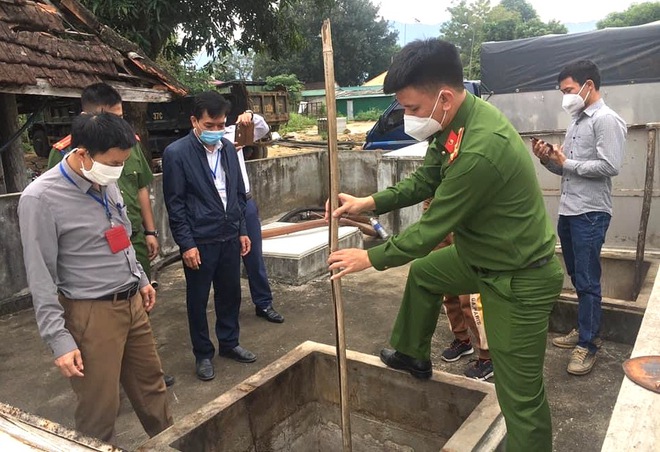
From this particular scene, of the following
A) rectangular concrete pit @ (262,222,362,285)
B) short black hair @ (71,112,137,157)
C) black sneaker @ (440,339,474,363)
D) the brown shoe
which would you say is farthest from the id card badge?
rectangular concrete pit @ (262,222,362,285)

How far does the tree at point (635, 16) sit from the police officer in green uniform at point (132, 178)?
39.9 meters

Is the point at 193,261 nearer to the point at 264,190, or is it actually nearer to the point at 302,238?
the point at 302,238

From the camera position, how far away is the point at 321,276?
20.9 ft

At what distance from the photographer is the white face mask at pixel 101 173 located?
2357mm

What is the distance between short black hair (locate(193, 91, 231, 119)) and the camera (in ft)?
12.3

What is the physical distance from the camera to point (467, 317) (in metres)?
3.82

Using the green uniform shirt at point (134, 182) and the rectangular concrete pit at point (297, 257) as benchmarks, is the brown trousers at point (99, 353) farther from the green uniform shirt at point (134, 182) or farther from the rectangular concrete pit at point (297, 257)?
the rectangular concrete pit at point (297, 257)

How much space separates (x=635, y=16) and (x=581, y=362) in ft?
136

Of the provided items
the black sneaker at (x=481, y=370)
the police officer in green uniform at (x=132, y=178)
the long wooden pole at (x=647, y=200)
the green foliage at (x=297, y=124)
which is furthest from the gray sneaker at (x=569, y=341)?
the green foliage at (x=297, y=124)

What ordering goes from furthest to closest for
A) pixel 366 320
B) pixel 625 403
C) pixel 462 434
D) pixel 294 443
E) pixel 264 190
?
1. pixel 264 190
2. pixel 366 320
3. pixel 294 443
4. pixel 462 434
5. pixel 625 403

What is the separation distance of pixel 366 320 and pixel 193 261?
6.35 feet

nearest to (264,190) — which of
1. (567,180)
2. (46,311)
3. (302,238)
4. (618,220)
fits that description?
(302,238)

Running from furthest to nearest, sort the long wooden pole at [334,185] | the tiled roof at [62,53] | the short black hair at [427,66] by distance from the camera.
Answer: the tiled roof at [62,53] < the short black hair at [427,66] < the long wooden pole at [334,185]

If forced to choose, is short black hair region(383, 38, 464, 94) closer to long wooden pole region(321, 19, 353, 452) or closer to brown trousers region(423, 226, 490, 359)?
long wooden pole region(321, 19, 353, 452)
